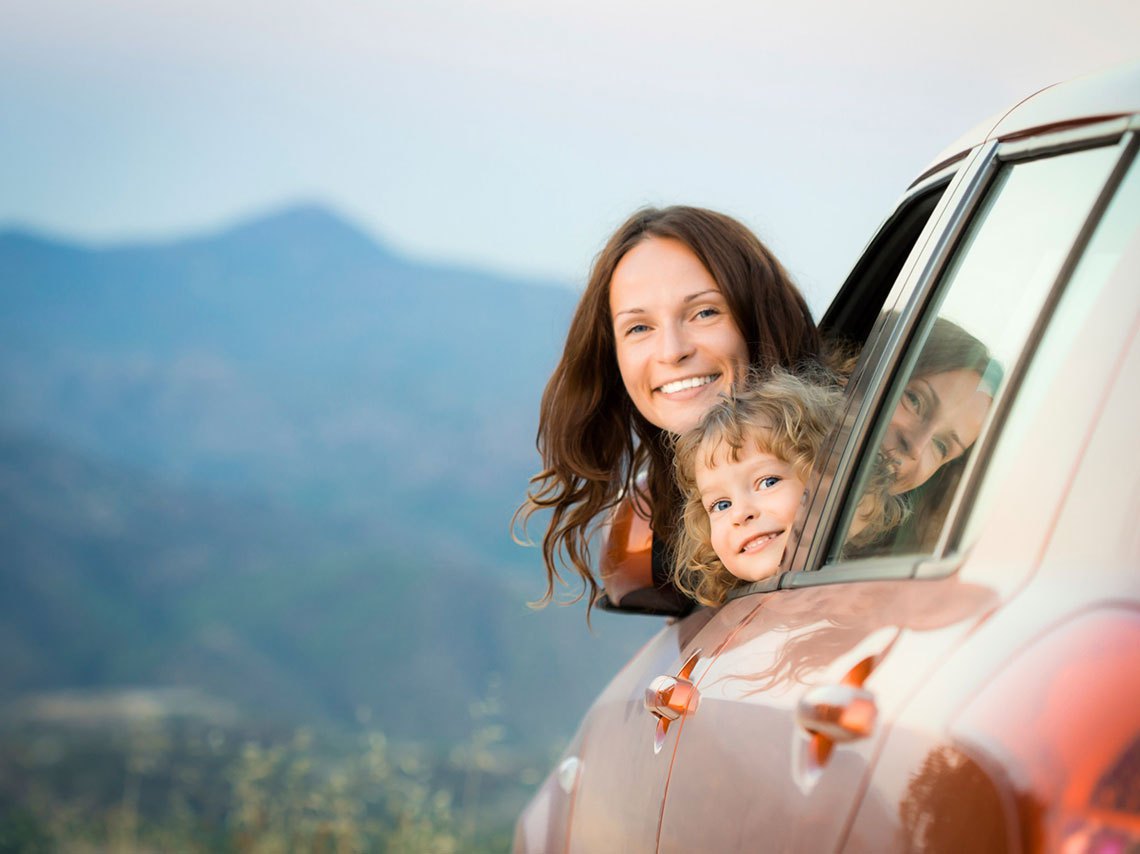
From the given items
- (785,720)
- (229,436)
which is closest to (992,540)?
(785,720)

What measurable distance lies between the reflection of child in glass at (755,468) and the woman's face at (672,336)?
0.39m

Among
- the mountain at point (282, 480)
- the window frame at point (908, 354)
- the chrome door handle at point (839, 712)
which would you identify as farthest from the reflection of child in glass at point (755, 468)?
the mountain at point (282, 480)

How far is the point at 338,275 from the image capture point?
102 feet

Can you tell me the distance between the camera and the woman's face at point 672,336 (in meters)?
3.21

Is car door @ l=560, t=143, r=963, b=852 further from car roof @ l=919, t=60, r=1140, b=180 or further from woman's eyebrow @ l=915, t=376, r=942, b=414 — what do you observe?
woman's eyebrow @ l=915, t=376, r=942, b=414

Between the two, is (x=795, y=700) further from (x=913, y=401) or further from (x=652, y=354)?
(x=652, y=354)

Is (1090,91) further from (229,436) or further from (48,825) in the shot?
(229,436)

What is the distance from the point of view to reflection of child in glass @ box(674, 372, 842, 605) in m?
2.53

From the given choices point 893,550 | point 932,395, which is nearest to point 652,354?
point 932,395

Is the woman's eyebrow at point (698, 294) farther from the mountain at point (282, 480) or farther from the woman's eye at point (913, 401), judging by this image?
the mountain at point (282, 480)

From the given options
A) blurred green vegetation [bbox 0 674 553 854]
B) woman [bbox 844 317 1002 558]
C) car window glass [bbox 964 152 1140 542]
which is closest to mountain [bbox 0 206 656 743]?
blurred green vegetation [bbox 0 674 553 854]

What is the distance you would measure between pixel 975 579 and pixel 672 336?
1958 millimetres

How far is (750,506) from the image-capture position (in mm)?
2566

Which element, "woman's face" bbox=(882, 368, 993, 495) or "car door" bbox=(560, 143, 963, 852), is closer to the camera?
"woman's face" bbox=(882, 368, 993, 495)
